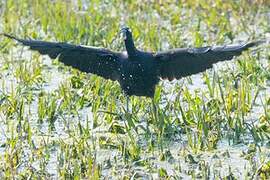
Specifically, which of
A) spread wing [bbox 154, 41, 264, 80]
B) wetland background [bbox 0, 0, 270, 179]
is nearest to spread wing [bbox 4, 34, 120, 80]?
wetland background [bbox 0, 0, 270, 179]

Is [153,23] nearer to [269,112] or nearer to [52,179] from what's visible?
[269,112]

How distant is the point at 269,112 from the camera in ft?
19.6

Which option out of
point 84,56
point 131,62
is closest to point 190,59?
Result: point 131,62

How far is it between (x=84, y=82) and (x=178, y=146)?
5.35ft

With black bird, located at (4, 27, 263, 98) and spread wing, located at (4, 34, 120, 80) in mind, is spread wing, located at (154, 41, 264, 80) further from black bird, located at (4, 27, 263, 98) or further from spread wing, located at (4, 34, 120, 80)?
spread wing, located at (4, 34, 120, 80)

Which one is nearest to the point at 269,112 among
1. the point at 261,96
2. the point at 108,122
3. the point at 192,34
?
the point at 261,96

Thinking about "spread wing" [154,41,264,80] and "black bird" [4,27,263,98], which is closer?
"spread wing" [154,41,264,80]

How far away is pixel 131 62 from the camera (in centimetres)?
611

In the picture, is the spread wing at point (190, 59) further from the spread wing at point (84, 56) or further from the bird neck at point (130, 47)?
the spread wing at point (84, 56)

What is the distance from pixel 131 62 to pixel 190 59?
43 centimetres

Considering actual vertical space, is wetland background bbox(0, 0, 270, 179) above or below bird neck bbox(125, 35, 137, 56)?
below

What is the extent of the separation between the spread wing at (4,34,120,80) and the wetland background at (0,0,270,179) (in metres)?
0.24

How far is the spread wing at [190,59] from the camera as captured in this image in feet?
18.8

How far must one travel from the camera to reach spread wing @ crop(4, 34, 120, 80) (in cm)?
601
